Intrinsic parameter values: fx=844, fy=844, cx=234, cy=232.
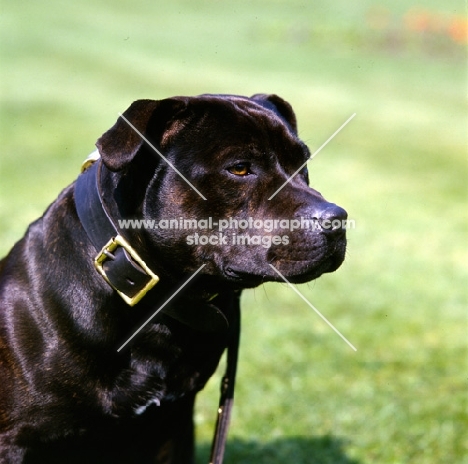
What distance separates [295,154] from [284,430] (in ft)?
7.19

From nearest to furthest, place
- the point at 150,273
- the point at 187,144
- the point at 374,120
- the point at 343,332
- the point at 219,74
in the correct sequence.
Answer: the point at 150,273 → the point at 187,144 → the point at 343,332 → the point at 374,120 → the point at 219,74

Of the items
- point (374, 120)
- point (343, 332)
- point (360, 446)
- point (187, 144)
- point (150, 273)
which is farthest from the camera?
point (374, 120)

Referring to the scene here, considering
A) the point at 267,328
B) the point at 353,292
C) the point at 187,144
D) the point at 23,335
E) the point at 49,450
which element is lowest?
the point at 353,292

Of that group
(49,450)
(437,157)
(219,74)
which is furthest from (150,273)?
(219,74)

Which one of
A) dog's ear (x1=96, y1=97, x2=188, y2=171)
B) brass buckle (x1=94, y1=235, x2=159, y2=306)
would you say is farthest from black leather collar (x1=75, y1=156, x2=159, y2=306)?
dog's ear (x1=96, y1=97, x2=188, y2=171)

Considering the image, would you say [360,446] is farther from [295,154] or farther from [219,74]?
[219,74]

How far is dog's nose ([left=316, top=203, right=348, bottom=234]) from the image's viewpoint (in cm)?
311

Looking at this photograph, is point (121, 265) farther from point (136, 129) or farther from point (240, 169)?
point (240, 169)

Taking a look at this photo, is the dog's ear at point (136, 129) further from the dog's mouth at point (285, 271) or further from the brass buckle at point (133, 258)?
the dog's mouth at point (285, 271)

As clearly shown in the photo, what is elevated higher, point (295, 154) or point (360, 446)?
point (295, 154)

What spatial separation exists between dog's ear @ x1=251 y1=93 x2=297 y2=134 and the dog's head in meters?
0.39

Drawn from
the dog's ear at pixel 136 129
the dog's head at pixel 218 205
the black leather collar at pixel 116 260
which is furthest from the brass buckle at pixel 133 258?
the dog's ear at pixel 136 129

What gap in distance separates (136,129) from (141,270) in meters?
0.51

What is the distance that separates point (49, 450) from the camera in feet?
10.5
